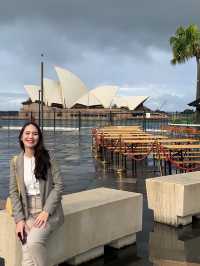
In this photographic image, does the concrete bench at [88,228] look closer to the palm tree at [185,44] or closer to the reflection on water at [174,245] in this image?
the reflection on water at [174,245]

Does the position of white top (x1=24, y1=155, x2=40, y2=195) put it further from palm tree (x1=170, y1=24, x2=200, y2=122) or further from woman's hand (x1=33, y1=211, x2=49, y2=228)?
palm tree (x1=170, y1=24, x2=200, y2=122)

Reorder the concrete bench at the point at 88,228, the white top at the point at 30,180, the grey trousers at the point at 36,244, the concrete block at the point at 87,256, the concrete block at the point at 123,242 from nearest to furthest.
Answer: the grey trousers at the point at 36,244, the white top at the point at 30,180, the concrete bench at the point at 88,228, the concrete block at the point at 87,256, the concrete block at the point at 123,242

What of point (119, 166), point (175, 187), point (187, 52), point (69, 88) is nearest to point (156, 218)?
point (175, 187)

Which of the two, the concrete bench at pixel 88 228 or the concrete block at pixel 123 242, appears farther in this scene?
the concrete block at pixel 123 242

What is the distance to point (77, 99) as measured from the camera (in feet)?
389

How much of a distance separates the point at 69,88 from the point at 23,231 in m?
110

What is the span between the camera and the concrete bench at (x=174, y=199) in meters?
6.88

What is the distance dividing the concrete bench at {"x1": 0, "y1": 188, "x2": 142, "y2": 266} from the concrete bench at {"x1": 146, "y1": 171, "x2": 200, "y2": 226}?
93cm

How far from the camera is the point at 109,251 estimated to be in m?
5.92

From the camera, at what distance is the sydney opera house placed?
369 feet

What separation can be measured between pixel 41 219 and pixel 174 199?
336 cm

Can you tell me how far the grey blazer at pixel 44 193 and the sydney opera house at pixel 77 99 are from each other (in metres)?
105

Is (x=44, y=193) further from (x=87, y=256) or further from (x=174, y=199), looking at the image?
(x=174, y=199)

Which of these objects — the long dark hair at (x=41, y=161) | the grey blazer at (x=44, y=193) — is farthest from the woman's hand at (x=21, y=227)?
the long dark hair at (x=41, y=161)
